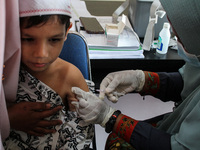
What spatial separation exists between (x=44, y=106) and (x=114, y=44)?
0.68 m

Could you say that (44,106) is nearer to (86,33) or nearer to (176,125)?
(176,125)

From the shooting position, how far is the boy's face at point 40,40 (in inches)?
30.2

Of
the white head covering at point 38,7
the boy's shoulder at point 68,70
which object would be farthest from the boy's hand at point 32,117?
the white head covering at point 38,7


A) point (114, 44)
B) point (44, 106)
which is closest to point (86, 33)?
point (114, 44)

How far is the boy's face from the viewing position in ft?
2.51

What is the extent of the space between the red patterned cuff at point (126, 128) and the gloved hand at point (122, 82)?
7.6 inches

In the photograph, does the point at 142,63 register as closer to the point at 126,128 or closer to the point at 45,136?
the point at 126,128

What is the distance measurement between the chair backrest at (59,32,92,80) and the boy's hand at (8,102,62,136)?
0.92 ft

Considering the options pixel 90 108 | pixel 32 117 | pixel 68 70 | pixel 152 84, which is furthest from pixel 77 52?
Result: pixel 152 84

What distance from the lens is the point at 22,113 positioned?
92cm

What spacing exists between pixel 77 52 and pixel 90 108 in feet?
1.02

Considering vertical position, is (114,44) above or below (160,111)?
above

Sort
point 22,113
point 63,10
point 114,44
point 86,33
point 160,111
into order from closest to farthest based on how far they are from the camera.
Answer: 1. point 63,10
2. point 22,113
3. point 114,44
4. point 86,33
5. point 160,111

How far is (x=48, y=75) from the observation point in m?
1.04
